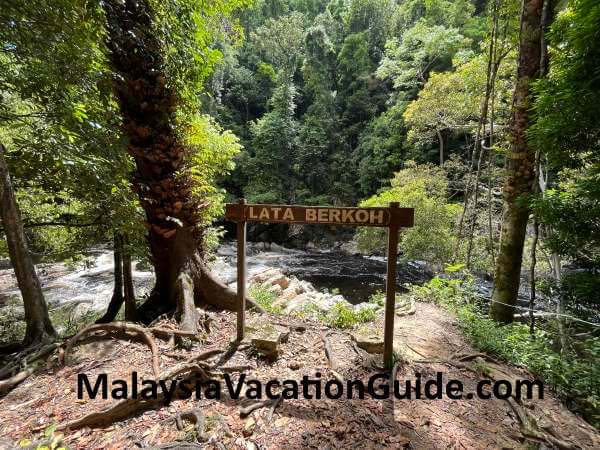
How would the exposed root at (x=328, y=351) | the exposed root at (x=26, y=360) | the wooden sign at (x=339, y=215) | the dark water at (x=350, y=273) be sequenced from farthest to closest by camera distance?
the dark water at (x=350, y=273)
the exposed root at (x=328, y=351)
the wooden sign at (x=339, y=215)
the exposed root at (x=26, y=360)

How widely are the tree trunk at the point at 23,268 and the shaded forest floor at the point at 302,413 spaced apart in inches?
21.3

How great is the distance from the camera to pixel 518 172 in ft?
13.1

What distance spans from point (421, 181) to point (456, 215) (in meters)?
1.76

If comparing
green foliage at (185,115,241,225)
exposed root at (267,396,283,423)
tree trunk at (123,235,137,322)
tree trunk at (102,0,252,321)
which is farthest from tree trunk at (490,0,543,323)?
tree trunk at (123,235,137,322)

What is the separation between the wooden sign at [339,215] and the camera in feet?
8.66

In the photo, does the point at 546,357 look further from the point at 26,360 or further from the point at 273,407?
the point at 26,360

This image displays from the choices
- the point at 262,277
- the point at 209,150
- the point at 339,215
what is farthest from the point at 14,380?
the point at 262,277

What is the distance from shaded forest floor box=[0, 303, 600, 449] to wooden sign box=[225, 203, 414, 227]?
142 centimetres

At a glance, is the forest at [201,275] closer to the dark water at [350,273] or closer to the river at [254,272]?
the river at [254,272]

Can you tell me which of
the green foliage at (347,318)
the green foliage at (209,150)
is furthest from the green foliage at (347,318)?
the green foliage at (209,150)

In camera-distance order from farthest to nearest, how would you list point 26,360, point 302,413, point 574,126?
point 26,360 < point 574,126 < point 302,413

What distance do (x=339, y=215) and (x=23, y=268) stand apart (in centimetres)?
329

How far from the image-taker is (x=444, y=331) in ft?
13.1

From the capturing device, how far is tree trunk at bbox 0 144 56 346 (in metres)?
2.72
